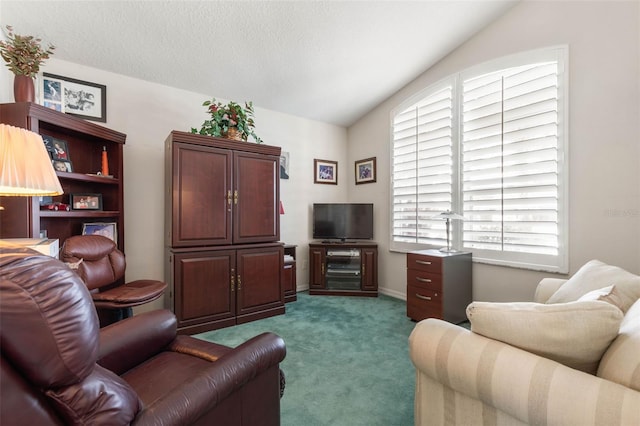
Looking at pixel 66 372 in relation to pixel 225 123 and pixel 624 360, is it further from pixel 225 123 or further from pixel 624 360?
pixel 225 123

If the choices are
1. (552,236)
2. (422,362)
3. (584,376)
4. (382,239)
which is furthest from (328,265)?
(584,376)

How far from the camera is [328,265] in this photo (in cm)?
400

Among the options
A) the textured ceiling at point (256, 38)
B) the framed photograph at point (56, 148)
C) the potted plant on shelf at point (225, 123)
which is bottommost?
the framed photograph at point (56, 148)

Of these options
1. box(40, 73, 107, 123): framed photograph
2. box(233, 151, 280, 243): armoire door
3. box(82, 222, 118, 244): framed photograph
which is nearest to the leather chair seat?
box(82, 222, 118, 244): framed photograph

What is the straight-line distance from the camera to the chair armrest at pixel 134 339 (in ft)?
3.98

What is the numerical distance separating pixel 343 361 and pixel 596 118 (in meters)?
2.75

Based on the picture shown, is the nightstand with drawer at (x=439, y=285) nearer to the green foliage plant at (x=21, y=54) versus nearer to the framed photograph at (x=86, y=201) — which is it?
the framed photograph at (x=86, y=201)

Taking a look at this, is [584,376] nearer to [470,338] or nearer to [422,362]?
[470,338]

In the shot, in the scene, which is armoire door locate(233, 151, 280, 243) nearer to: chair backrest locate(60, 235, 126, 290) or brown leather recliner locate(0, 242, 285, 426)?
chair backrest locate(60, 235, 126, 290)

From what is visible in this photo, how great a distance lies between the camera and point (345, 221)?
13.6ft

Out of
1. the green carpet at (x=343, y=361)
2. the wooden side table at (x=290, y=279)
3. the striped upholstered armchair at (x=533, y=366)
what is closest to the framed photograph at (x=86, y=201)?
the green carpet at (x=343, y=361)

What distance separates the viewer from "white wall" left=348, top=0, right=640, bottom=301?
2.10m

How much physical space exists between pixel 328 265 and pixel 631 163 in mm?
3092

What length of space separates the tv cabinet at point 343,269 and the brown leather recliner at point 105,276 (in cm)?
208
